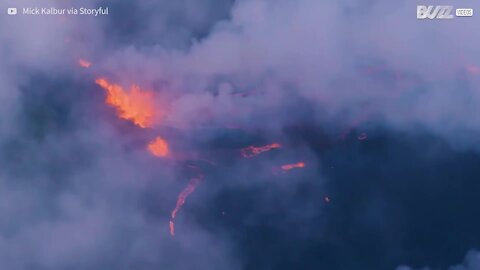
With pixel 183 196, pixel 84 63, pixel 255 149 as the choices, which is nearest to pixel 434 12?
pixel 255 149

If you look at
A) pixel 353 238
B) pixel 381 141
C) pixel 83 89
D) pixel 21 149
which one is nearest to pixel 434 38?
pixel 381 141

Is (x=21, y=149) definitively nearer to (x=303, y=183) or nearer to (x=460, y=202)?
(x=303, y=183)

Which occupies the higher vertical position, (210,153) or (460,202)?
(210,153)

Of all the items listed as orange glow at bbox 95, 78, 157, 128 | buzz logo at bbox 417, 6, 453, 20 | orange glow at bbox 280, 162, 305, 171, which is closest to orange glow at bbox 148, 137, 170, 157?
orange glow at bbox 95, 78, 157, 128

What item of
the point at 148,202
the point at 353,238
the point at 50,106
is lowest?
the point at 353,238

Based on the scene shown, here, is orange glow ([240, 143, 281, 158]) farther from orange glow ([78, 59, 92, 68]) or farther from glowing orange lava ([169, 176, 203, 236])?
orange glow ([78, 59, 92, 68])

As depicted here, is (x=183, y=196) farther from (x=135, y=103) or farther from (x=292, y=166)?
(x=292, y=166)

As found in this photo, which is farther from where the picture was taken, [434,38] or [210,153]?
[210,153]

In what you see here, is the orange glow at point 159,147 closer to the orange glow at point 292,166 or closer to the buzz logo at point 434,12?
the orange glow at point 292,166
